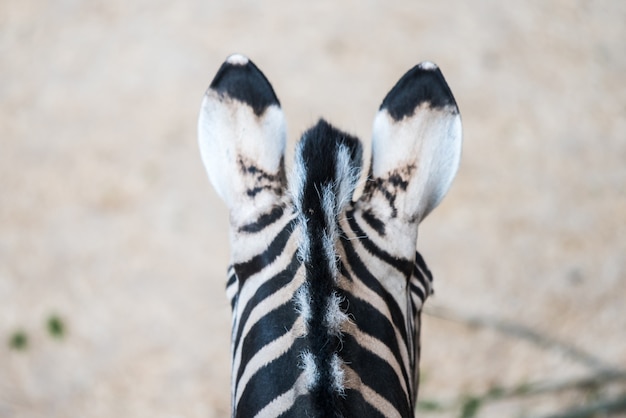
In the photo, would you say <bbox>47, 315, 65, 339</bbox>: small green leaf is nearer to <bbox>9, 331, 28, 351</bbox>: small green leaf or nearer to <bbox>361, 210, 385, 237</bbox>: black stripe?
<bbox>9, 331, 28, 351</bbox>: small green leaf

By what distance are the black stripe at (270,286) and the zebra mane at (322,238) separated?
104 mm

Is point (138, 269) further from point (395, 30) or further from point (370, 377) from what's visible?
point (370, 377)

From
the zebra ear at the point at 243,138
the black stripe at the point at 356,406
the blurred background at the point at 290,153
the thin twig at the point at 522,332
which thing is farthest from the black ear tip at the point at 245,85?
the thin twig at the point at 522,332

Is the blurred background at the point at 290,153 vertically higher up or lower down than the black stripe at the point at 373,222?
higher up

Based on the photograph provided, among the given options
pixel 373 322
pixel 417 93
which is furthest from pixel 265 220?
pixel 417 93

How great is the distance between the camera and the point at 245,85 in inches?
80.1

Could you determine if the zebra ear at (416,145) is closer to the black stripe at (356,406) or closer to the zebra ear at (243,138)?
the zebra ear at (243,138)

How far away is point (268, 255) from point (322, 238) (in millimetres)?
248

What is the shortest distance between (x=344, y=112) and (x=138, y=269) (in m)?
1.97

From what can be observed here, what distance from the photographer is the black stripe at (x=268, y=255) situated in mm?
1791

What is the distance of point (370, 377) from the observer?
64.3 inches

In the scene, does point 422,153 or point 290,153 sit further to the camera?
point 290,153

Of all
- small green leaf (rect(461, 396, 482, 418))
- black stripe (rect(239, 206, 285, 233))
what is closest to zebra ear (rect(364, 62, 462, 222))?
black stripe (rect(239, 206, 285, 233))

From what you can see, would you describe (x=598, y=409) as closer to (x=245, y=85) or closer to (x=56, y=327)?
(x=245, y=85)
